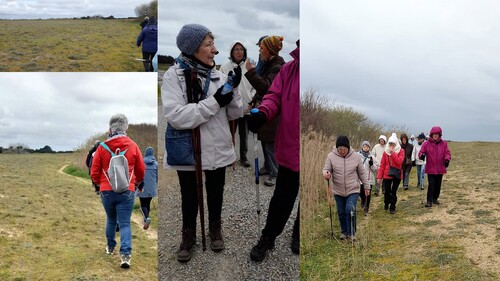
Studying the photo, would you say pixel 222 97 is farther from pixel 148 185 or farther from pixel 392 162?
pixel 392 162

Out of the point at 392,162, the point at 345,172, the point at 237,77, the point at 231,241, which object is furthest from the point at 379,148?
the point at 237,77

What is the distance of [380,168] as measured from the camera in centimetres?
733

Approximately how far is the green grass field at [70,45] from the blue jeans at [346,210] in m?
3.10

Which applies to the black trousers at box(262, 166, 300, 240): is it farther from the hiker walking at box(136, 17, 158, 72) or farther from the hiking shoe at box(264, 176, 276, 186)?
the hiker walking at box(136, 17, 158, 72)

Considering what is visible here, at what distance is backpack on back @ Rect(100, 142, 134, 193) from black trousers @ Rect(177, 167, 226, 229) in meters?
0.58

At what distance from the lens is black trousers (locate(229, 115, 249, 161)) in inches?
123

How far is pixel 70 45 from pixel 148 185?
114 centimetres

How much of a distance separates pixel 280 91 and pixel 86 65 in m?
1.42

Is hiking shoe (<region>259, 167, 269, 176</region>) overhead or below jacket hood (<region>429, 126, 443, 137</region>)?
below

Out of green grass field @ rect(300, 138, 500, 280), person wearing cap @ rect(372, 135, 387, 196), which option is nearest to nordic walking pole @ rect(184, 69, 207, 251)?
green grass field @ rect(300, 138, 500, 280)

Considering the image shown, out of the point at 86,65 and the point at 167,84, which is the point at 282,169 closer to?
the point at 167,84

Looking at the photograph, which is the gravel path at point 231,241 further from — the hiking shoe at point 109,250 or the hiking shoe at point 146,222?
the hiking shoe at point 109,250

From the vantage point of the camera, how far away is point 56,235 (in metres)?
4.21

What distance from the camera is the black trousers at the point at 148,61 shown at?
3564mm
